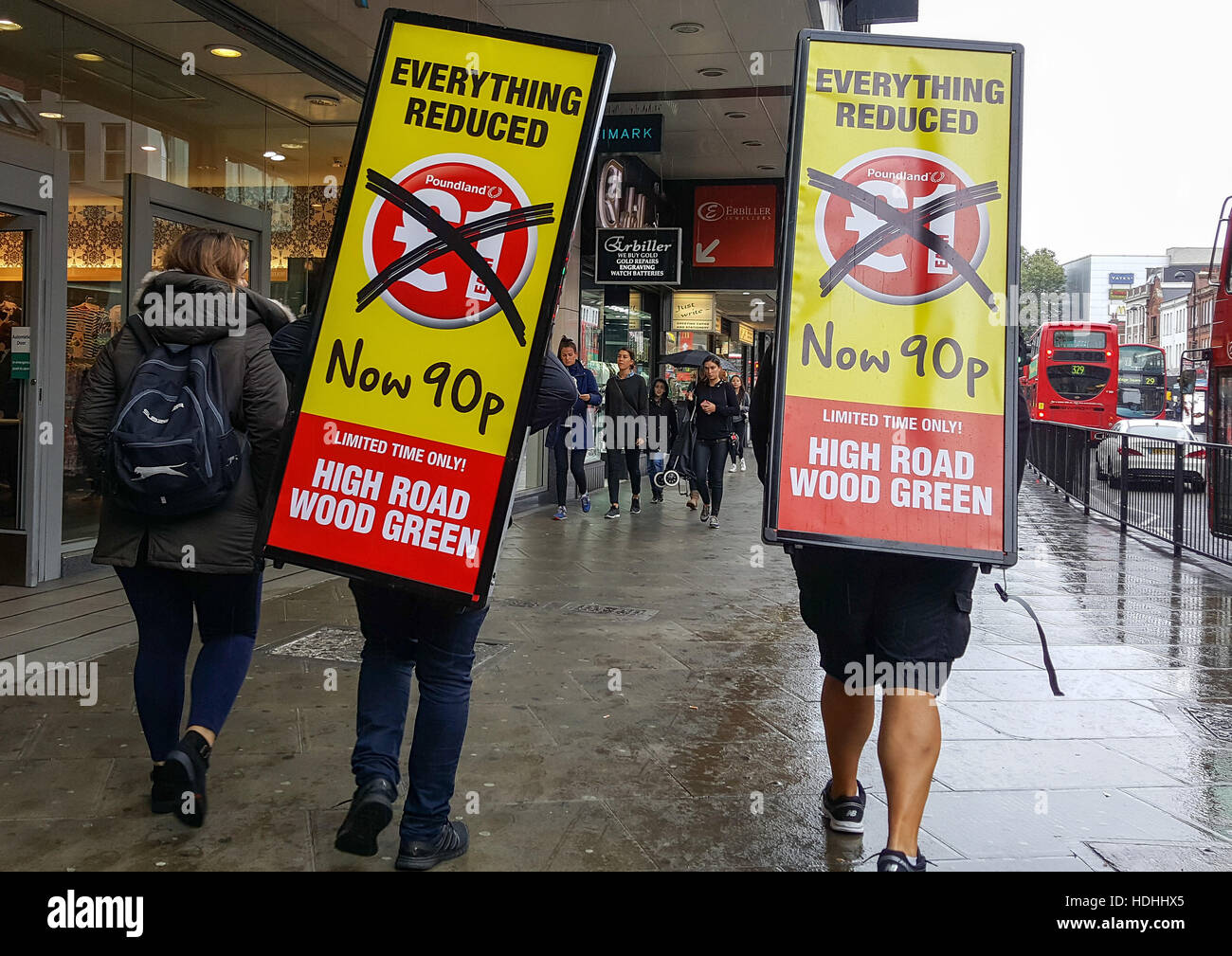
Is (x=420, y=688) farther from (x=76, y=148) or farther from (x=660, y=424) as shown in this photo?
(x=660, y=424)

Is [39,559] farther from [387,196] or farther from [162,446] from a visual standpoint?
[387,196]

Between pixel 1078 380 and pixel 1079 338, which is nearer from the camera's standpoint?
pixel 1079 338

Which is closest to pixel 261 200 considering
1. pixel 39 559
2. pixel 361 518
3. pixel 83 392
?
pixel 39 559

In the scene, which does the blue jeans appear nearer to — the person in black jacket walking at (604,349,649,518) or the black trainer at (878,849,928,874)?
the black trainer at (878,849,928,874)

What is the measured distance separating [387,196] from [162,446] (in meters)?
1.00

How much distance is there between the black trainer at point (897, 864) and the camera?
10.1 ft

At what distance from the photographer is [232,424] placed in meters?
3.57

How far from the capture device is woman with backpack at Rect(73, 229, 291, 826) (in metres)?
3.38

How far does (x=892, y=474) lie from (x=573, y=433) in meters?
9.36

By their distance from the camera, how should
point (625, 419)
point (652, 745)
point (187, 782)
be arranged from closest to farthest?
point (187, 782) → point (652, 745) → point (625, 419)

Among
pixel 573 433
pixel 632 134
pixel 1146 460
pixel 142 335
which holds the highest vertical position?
pixel 632 134

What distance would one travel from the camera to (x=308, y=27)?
28.3 feet

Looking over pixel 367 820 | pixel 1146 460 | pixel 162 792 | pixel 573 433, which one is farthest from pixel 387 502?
pixel 1146 460
